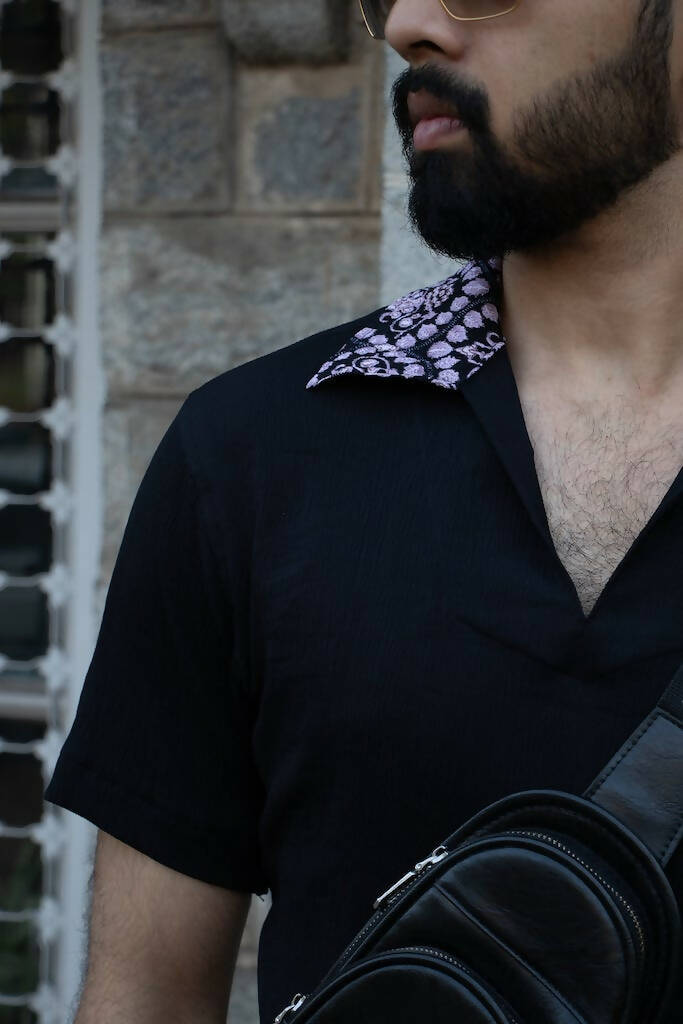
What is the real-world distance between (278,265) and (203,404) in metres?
1.39

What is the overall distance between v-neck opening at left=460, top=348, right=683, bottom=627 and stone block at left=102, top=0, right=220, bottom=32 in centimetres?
165

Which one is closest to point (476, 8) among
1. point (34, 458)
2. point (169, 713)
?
point (169, 713)

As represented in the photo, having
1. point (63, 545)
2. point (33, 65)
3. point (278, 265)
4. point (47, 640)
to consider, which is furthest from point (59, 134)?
point (47, 640)

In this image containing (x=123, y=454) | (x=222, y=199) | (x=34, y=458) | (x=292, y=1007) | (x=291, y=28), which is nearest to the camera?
(x=292, y=1007)

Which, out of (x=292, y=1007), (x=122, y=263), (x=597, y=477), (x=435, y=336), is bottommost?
(x=292, y=1007)

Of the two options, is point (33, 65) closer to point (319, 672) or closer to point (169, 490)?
point (169, 490)

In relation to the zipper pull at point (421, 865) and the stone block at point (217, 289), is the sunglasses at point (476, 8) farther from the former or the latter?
the stone block at point (217, 289)

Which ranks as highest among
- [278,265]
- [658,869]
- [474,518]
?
[278,265]

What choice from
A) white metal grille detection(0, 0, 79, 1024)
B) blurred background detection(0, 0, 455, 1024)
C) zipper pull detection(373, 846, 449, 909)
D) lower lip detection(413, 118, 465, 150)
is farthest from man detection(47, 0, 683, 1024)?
white metal grille detection(0, 0, 79, 1024)

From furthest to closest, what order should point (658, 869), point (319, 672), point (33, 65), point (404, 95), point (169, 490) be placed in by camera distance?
point (33, 65)
point (404, 95)
point (169, 490)
point (319, 672)
point (658, 869)

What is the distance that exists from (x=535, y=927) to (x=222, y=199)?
6.67 feet

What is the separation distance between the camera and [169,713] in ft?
4.23

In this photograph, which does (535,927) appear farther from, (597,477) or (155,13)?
(155,13)

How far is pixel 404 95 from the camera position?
57.2 inches
